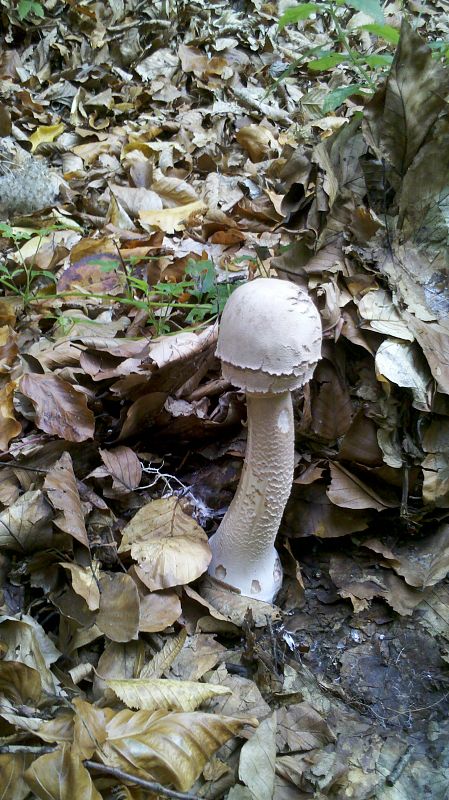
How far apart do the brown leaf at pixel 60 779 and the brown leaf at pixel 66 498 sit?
640 millimetres

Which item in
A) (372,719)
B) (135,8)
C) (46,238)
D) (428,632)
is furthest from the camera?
(135,8)

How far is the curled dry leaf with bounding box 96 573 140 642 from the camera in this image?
5.39 ft

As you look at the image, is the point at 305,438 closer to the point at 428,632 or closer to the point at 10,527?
the point at 428,632

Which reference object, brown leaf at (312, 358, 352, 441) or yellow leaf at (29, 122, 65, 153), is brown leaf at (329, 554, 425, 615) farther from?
yellow leaf at (29, 122, 65, 153)

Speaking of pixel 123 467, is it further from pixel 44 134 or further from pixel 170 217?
pixel 44 134

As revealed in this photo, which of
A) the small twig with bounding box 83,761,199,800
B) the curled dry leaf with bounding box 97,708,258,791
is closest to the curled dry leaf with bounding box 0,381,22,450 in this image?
the curled dry leaf with bounding box 97,708,258,791

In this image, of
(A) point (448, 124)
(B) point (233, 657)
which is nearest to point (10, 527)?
(B) point (233, 657)

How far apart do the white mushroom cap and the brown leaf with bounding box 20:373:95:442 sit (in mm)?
718

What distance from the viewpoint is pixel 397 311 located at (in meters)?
2.06

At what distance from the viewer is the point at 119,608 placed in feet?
5.53

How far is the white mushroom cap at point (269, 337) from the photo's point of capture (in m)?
1.48

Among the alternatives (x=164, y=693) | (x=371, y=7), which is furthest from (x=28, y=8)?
(x=164, y=693)

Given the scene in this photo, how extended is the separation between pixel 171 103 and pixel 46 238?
7.94 feet

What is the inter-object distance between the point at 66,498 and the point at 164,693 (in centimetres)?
67
